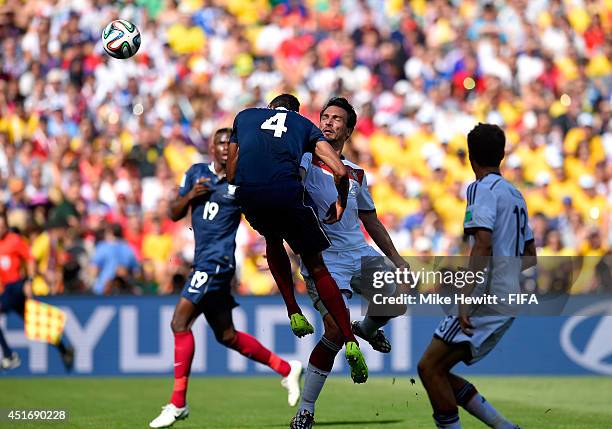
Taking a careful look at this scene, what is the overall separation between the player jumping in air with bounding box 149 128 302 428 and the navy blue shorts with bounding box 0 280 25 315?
467 cm

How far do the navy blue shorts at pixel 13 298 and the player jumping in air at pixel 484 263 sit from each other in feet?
28.2

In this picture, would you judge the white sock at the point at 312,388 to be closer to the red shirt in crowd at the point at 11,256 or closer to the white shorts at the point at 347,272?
the white shorts at the point at 347,272

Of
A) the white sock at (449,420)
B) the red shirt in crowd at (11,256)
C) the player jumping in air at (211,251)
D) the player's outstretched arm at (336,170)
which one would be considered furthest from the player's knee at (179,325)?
the red shirt in crowd at (11,256)

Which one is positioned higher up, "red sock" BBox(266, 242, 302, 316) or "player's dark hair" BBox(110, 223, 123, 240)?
"player's dark hair" BBox(110, 223, 123, 240)

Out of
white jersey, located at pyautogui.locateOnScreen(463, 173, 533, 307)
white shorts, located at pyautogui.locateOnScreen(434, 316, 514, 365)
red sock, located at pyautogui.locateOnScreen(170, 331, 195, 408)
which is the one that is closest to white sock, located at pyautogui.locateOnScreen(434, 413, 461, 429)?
white shorts, located at pyautogui.locateOnScreen(434, 316, 514, 365)

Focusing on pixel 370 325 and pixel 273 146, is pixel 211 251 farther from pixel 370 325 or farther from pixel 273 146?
pixel 273 146

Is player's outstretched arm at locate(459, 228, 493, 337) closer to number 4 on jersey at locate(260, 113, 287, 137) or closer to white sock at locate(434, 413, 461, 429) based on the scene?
white sock at locate(434, 413, 461, 429)

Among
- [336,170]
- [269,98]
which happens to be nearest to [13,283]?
[269,98]

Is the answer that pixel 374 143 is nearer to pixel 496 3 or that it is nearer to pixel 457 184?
pixel 457 184

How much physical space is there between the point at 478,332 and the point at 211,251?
4023 millimetres

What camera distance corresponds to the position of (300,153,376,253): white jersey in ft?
30.9

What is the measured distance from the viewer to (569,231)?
16.9 m

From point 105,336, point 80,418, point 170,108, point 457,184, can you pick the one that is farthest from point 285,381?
point 170,108

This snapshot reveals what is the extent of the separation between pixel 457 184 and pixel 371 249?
329 inches
